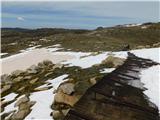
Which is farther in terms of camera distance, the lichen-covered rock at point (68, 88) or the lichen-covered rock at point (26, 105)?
the lichen-covered rock at point (68, 88)

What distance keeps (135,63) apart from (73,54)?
1331cm

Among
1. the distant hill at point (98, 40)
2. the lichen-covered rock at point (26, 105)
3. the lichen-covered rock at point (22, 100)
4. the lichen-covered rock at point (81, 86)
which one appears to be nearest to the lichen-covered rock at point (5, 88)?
the lichen-covered rock at point (22, 100)

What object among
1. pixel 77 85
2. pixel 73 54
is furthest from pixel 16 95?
pixel 73 54

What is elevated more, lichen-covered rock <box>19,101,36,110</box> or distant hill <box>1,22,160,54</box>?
lichen-covered rock <box>19,101,36,110</box>

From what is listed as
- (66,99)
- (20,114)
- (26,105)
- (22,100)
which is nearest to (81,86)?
(66,99)

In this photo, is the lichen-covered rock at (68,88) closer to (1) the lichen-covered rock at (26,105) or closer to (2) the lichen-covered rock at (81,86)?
(2) the lichen-covered rock at (81,86)

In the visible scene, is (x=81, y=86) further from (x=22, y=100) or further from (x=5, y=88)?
(x=5, y=88)

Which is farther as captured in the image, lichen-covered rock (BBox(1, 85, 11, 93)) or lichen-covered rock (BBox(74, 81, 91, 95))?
lichen-covered rock (BBox(1, 85, 11, 93))

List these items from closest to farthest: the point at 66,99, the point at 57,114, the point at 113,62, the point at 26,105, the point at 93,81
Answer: the point at 57,114
the point at 66,99
the point at 26,105
the point at 93,81
the point at 113,62


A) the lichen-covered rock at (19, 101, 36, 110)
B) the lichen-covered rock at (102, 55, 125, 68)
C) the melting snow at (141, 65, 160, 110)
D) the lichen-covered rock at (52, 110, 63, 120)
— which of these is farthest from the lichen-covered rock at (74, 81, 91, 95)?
the lichen-covered rock at (102, 55, 125, 68)

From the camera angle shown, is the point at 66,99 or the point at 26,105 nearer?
the point at 66,99

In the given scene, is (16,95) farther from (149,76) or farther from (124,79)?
(149,76)

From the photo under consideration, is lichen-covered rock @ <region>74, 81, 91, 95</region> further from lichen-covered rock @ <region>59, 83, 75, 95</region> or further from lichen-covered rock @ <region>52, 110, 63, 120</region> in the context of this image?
lichen-covered rock @ <region>52, 110, 63, 120</region>

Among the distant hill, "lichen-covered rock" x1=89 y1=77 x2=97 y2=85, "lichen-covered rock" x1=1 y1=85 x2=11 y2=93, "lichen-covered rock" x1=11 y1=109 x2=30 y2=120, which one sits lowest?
the distant hill
